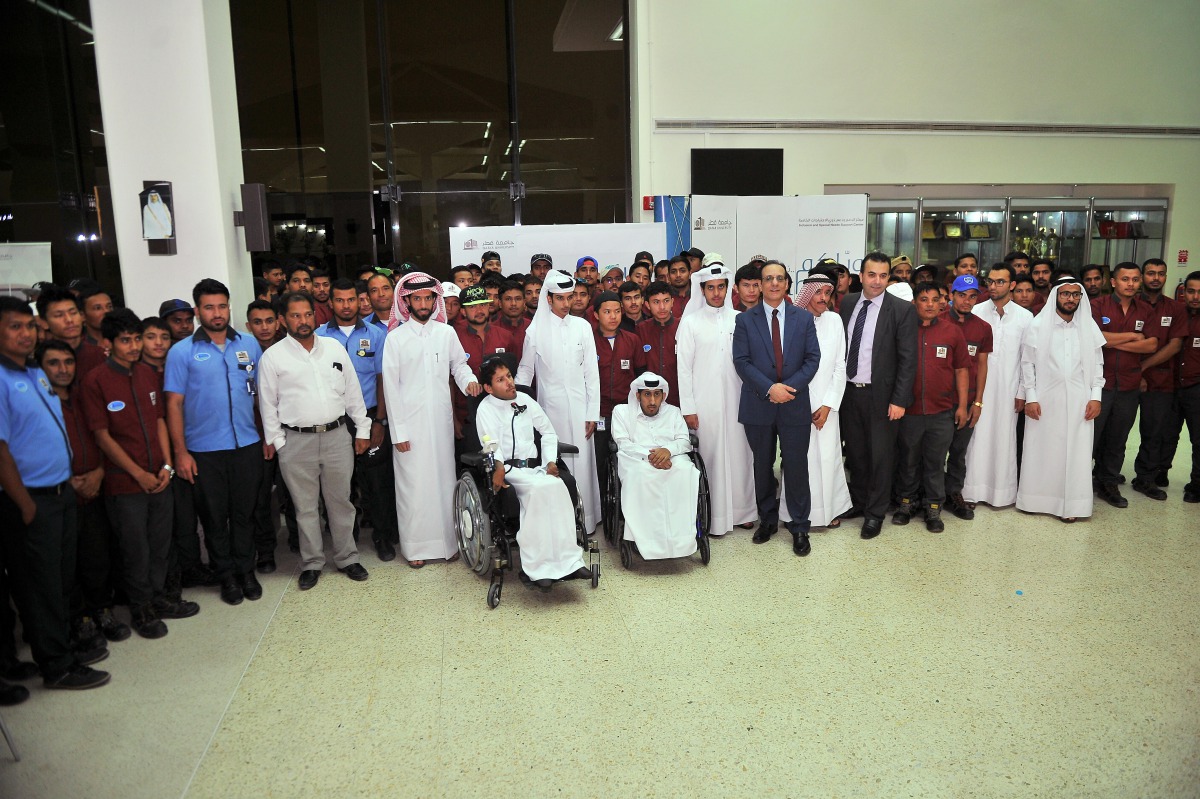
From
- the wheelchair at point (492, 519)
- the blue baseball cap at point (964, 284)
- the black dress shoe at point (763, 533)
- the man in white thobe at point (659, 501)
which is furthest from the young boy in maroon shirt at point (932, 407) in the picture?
the wheelchair at point (492, 519)

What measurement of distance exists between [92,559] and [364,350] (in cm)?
179

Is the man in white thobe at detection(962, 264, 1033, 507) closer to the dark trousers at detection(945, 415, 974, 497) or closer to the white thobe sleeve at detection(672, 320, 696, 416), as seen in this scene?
the dark trousers at detection(945, 415, 974, 497)

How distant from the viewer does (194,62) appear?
226 inches

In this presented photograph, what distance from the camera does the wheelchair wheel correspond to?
398 cm

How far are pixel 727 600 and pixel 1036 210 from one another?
9237 mm

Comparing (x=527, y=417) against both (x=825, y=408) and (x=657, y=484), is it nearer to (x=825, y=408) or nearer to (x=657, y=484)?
(x=657, y=484)

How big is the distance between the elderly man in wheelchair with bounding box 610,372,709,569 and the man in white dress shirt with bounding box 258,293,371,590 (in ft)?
5.08

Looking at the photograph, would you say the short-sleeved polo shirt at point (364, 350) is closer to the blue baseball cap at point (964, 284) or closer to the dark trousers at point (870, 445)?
the dark trousers at point (870, 445)

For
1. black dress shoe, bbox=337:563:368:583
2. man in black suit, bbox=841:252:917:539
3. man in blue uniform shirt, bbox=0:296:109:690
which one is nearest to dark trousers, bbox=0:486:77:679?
man in blue uniform shirt, bbox=0:296:109:690

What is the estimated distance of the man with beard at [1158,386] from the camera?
525 cm

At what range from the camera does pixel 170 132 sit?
19.0 feet

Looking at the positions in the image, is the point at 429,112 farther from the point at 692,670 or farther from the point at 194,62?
the point at 692,670

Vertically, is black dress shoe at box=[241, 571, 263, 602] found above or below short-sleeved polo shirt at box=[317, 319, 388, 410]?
below

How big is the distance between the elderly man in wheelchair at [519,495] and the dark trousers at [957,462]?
8.94 feet
